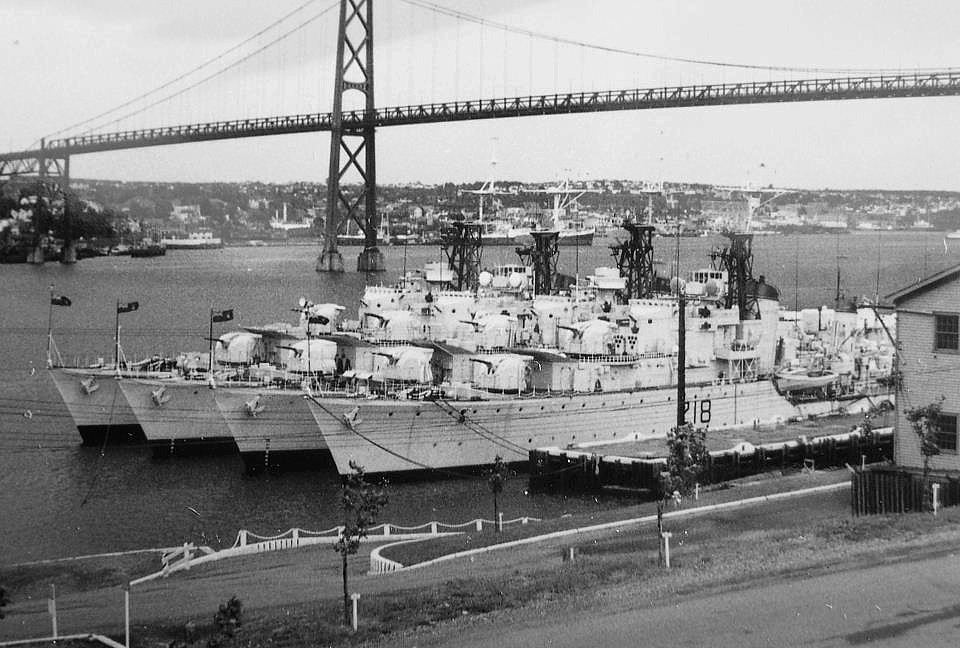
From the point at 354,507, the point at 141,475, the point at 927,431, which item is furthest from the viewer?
the point at 141,475

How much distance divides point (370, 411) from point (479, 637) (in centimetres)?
2101

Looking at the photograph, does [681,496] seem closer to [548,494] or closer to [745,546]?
[745,546]

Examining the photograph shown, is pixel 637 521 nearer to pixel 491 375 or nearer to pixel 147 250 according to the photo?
pixel 491 375

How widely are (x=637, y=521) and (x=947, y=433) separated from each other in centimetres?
530

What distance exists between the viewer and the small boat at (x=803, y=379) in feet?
138

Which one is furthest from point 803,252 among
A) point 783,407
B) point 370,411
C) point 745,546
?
point 745,546

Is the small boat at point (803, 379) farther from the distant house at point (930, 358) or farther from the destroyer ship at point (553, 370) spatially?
the distant house at point (930, 358)

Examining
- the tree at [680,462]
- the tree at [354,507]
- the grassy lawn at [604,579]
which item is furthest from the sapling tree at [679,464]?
the tree at [354,507]

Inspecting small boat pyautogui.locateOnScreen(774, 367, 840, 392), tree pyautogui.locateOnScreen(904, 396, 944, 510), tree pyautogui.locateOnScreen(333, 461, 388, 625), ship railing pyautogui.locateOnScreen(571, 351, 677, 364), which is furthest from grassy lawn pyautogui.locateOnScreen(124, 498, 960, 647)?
small boat pyautogui.locateOnScreen(774, 367, 840, 392)

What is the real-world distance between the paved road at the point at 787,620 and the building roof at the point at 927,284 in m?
6.78

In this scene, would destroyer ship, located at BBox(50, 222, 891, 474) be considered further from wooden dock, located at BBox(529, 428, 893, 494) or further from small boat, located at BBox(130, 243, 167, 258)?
small boat, located at BBox(130, 243, 167, 258)

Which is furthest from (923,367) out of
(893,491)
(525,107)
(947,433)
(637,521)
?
(525,107)

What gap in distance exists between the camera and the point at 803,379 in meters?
42.3

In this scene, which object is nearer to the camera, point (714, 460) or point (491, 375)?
point (714, 460)
